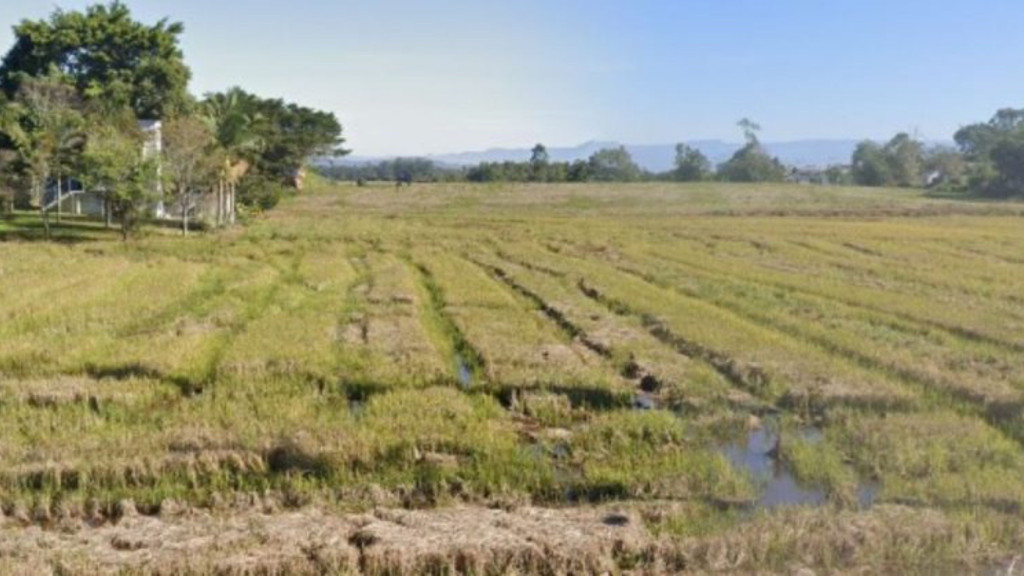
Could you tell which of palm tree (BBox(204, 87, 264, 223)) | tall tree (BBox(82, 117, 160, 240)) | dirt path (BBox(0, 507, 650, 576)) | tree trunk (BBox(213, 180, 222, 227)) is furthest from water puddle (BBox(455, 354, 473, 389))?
tree trunk (BBox(213, 180, 222, 227))

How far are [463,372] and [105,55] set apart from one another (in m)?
37.5

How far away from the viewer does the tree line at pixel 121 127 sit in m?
32.3

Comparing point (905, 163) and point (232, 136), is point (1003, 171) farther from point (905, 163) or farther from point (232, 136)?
point (232, 136)

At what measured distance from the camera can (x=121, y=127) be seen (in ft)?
111

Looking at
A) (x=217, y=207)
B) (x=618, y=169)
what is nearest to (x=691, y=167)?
(x=618, y=169)

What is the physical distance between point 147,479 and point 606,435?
14.5 ft

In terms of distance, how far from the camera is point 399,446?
819 cm

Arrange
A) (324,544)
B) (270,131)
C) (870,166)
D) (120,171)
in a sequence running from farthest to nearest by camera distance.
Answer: (870,166) < (270,131) < (120,171) < (324,544)

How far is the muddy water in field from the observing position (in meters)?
7.25

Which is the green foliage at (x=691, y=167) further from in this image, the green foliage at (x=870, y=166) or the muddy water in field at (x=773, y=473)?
the muddy water in field at (x=773, y=473)

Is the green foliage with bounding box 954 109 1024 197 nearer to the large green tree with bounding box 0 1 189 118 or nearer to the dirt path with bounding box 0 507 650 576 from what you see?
the large green tree with bounding box 0 1 189 118

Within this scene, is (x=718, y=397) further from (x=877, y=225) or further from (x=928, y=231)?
(x=877, y=225)

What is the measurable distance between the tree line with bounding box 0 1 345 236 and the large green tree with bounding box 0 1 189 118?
5 cm

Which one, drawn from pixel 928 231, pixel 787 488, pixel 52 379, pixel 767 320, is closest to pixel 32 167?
pixel 52 379
